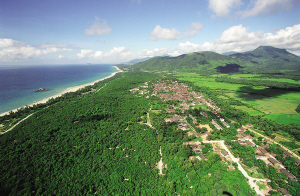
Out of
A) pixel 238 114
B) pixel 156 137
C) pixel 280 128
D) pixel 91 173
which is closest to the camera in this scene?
pixel 91 173

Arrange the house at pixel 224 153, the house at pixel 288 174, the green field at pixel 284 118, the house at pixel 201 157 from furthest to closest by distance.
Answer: the green field at pixel 284 118 → the house at pixel 224 153 → the house at pixel 201 157 → the house at pixel 288 174

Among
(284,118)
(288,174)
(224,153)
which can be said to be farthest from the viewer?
(284,118)

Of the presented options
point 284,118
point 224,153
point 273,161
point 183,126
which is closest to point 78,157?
point 183,126

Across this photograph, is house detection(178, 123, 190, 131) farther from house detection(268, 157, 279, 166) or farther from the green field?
the green field

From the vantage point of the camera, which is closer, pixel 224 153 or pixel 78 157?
pixel 78 157

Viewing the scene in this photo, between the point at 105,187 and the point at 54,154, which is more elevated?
the point at 54,154

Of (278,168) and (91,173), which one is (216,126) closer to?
(278,168)

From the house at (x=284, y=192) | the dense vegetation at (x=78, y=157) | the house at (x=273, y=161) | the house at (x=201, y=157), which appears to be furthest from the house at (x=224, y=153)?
the dense vegetation at (x=78, y=157)

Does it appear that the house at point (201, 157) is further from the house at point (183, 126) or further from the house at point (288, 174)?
the house at point (288, 174)

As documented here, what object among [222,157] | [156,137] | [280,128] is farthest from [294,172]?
[156,137]

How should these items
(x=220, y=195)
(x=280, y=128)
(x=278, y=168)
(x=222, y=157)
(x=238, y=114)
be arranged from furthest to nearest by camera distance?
1. (x=238, y=114)
2. (x=280, y=128)
3. (x=222, y=157)
4. (x=278, y=168)
5. (x=220, y=195)

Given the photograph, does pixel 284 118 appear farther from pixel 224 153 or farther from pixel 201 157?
pixel 201 157
